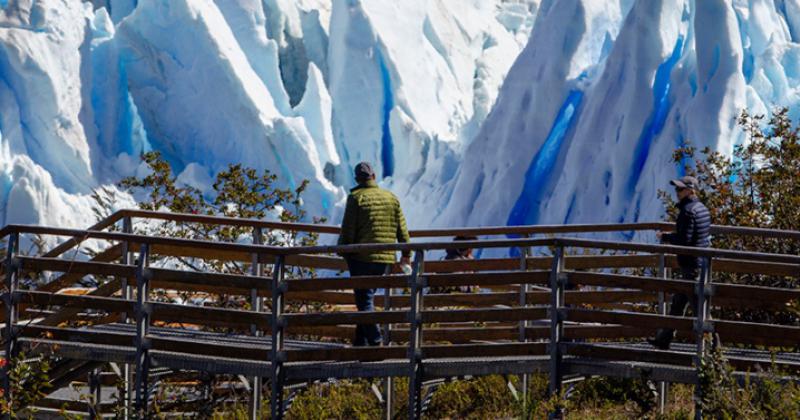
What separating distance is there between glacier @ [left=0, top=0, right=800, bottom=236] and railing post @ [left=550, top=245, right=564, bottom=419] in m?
11.8

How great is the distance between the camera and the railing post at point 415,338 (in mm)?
8273

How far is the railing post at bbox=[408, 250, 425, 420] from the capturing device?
8.27 meters

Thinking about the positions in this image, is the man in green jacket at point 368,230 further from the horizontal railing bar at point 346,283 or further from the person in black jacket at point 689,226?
the person in black jacket at point 689,226

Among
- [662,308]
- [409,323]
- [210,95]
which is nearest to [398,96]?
[210,95]

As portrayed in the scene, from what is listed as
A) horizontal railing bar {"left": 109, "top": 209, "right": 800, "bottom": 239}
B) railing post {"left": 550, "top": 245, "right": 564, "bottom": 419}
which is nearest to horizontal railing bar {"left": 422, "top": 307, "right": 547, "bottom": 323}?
railing post {"left": 550, "top": 245, "right": 564, "bottom": 419}

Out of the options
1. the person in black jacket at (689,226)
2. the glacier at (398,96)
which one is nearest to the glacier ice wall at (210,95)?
the glacier at (398,96)

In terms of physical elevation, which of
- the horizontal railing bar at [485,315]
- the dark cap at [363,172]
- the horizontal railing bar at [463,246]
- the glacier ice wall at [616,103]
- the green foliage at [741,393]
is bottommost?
the green foliage at [741,393]

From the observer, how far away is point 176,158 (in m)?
31.7

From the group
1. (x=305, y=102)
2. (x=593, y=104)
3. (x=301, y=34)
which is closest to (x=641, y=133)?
(x=593, y=104)

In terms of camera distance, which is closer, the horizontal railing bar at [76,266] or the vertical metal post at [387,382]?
the horizontal railing bar at [76,266]

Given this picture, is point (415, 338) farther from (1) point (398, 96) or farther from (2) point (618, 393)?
(1) point (398, 96)

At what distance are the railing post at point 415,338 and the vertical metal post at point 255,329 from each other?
1.04 metres

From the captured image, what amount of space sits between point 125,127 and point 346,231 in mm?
22884

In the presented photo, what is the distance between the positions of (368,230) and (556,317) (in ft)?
4.44
